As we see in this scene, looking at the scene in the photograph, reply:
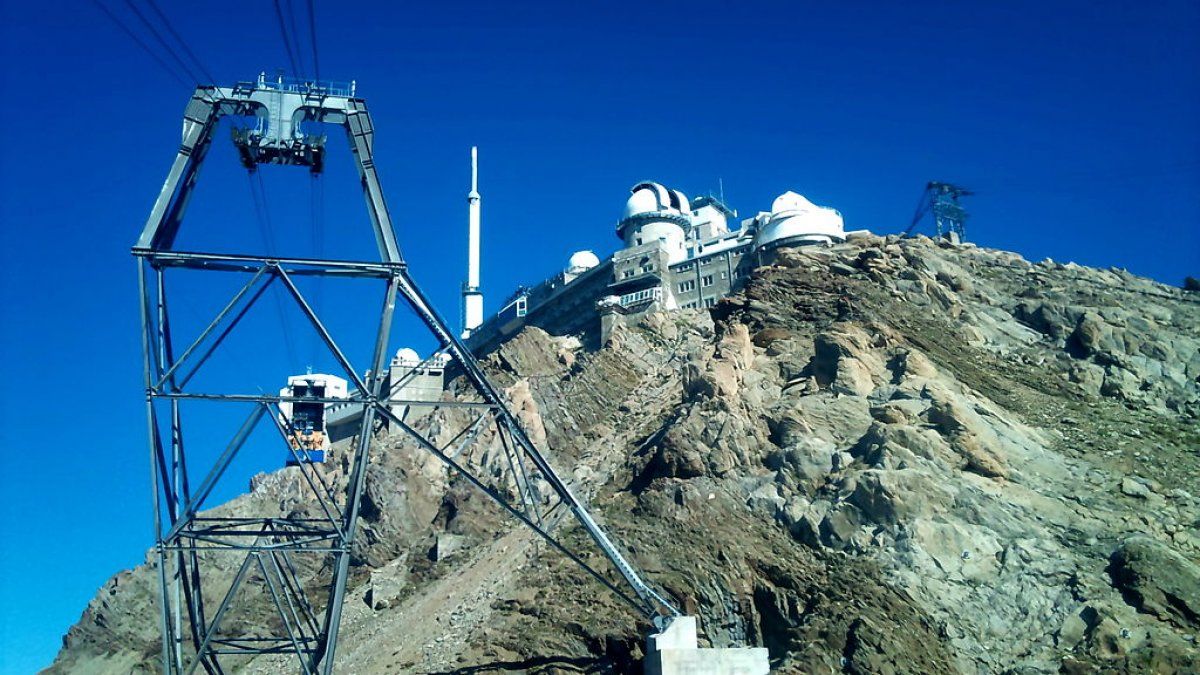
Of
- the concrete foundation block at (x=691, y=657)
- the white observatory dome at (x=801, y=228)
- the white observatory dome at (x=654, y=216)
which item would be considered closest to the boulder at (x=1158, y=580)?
the concrete foundation block at (x=691, y=657)

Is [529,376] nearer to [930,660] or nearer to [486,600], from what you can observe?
[486,600]

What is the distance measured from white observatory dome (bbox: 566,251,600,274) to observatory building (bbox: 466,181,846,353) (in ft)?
0.34

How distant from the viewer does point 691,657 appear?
1473 inches

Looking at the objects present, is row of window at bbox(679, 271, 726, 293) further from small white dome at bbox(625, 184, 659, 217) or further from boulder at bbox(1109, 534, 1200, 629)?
boulder at bbox(1109, 534, 1200, 629)

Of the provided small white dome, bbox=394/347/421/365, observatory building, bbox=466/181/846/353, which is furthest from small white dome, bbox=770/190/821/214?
small white dome, bbox=394/347/421/365

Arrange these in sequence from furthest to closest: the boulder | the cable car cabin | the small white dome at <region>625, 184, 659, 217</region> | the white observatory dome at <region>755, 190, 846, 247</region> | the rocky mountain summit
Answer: the small white dome at <region>625, 184, 659, 217</region> < the cable car cabin < the white observatory dome at <region>755, 190, 846, 247</region> < the rocky mountain summit < the boulder

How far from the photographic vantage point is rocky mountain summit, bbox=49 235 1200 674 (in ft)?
132

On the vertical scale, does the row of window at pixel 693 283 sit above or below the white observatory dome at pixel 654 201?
below

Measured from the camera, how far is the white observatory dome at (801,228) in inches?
3314

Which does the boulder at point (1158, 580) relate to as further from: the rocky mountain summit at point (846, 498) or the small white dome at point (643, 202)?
the small white dome at point (643, 202)

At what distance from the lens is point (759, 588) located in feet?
144

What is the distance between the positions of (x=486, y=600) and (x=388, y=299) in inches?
871

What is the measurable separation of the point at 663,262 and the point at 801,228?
13.0m

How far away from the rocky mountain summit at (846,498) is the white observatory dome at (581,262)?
31.6 meters
